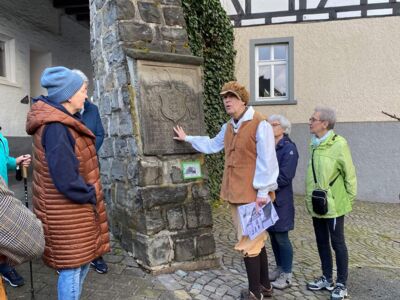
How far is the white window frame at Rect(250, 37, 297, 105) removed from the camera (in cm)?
1020

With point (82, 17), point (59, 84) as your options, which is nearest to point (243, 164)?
point (59, 84)

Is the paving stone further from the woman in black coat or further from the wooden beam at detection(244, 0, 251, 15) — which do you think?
the wooden beam at detection(244, 0, 251, 15)

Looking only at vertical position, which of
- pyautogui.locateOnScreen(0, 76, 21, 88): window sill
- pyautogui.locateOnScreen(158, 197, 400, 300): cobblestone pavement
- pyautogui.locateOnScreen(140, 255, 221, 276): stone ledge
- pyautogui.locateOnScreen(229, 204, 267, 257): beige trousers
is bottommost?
pyautogui.locateOnScreen(158, 197, 400, 300): cobblestone pavement

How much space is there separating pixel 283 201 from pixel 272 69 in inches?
286

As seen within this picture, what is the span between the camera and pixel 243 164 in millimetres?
3303

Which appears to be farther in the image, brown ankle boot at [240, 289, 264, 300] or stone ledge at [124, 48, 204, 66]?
stone ledge at [124, 48, 204, 66]

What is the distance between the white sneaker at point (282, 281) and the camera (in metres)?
3.85

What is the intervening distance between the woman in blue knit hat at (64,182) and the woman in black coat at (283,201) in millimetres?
1753

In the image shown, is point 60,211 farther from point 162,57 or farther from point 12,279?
point 162,57

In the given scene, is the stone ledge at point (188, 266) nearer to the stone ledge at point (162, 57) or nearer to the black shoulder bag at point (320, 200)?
the black shoulder bag at point (320, 200)

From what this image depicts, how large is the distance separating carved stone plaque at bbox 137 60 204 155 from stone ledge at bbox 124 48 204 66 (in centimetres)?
4

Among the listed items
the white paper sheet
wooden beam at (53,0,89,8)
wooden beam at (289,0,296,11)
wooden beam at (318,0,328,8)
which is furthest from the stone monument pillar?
wooden beam at (318,0,328,8)

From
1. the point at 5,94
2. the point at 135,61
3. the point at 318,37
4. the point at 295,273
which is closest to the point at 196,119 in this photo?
the point at 135,61

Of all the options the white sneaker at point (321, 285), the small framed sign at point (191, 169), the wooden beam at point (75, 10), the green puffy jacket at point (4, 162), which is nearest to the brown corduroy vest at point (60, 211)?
the green puffy jacket at point (4, 162)
